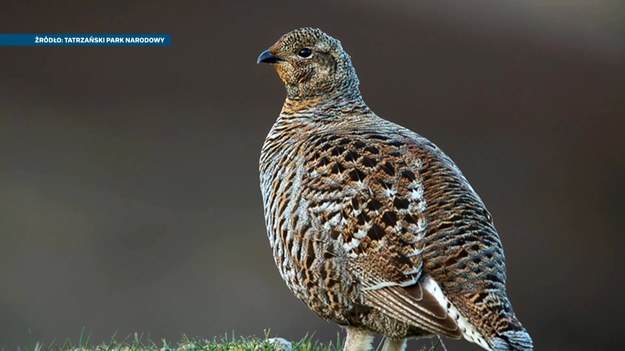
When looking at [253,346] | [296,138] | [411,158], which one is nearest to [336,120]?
[296,138]

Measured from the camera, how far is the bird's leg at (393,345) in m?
5.23

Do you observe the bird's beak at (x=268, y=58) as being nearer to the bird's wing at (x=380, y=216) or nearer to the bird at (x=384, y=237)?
the bird at (x=384, y=237)

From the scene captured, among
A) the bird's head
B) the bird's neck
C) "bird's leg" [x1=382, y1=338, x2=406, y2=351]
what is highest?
the bird's head

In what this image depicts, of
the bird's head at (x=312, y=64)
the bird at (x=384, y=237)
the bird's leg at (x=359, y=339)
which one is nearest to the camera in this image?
the bird at (x=384, y=237)

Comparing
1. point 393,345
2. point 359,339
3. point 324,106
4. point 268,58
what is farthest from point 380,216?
point 268,58

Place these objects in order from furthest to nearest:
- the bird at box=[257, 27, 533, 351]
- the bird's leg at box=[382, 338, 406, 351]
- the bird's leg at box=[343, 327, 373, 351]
Result: the bird's leg at box=[382, 338, 406, 351]
the bird's leg at box=[343, 327, 373, 351]
the bird at box=[257, 27, 533, 351]

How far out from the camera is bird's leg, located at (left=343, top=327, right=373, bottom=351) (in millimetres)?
5074

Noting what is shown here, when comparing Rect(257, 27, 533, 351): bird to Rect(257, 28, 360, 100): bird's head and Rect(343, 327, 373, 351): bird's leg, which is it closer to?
Rect(343, 327, 373, 351): bird's leg

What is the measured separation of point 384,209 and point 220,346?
172 cm

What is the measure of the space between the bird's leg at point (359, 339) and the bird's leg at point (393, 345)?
169mm

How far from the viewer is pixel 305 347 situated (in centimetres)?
588

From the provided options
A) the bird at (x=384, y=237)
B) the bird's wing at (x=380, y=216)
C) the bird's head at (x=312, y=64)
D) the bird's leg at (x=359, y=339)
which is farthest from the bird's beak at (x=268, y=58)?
the bird's leg at (x=359, y=339)

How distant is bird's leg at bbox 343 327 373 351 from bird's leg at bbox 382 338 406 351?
0.17 metres

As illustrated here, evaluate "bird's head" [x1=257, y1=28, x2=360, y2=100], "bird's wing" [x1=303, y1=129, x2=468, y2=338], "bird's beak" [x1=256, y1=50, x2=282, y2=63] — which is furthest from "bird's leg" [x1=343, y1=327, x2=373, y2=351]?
"bird's beak" [x1=256, y1=50, x2=282, y2=63]
